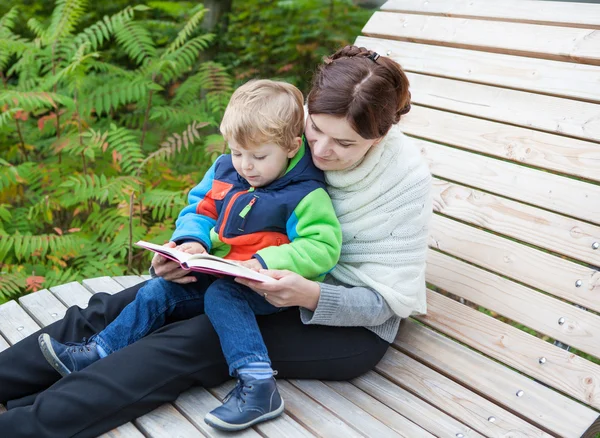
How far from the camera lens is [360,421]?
2.19m

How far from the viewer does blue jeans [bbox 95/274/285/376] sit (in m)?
2.13

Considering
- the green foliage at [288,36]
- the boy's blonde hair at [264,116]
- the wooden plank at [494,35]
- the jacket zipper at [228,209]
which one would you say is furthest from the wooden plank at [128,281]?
the green foliage at [288,36]

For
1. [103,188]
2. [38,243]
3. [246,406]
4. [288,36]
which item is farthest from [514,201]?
[288,36]

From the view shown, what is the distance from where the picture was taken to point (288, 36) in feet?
21.0

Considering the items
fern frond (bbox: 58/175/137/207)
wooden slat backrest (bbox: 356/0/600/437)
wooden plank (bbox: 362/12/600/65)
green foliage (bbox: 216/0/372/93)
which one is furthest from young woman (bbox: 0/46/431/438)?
green foliage (bbox: 216/0/372/93)

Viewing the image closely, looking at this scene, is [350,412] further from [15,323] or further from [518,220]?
[15,323]

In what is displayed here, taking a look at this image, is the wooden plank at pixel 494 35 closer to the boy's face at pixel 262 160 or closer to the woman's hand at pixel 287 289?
the boy's face at pixel 262 160

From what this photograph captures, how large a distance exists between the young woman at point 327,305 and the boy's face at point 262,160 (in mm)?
109

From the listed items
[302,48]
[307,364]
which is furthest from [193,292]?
[302,48]

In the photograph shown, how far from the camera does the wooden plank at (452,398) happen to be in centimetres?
220

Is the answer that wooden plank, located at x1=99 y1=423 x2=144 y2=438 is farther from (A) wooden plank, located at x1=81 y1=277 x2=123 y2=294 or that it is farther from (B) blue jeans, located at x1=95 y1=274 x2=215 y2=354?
(A) wooden plank, located at x1=81 y1=277 x2=123 y2=294

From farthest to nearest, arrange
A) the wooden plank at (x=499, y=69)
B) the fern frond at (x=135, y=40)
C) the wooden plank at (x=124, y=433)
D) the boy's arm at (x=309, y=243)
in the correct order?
the fern frond at (x=135, y=40) → the wooden plank at (x=499, y=69) → the boy's arm at (x=309, y=243) → the wooden plank at (x=124, y=433)

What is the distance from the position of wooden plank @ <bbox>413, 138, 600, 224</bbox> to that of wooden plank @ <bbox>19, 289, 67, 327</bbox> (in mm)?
1720

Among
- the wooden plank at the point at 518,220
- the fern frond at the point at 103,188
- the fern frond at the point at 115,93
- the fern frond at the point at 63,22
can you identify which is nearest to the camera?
the wooden plank at the point at 518,220
